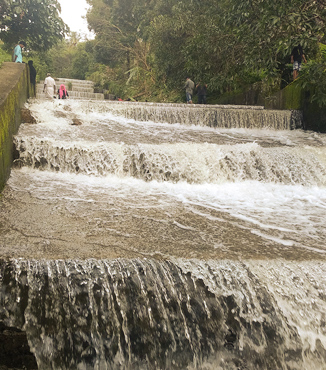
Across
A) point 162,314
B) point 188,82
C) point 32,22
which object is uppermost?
point 32,22

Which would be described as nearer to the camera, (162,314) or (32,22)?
(162,314)

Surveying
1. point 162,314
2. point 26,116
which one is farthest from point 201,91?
point 162,314

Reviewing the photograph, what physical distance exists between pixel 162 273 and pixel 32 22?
15866 mm

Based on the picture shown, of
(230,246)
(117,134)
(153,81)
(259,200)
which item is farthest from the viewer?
(153,81)

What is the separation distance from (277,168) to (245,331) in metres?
4.48

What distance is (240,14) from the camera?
23.1 ft

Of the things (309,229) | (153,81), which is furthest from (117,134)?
→ (153,81)

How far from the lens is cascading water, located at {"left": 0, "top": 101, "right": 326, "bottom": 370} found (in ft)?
8.46

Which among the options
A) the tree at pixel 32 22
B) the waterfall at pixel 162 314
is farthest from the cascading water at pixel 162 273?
the tree at pixel 32 22

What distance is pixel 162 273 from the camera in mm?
2826

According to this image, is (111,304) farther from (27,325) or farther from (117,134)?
(117,134)

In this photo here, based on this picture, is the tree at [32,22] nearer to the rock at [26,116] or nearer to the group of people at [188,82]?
the group of people at [188,82]

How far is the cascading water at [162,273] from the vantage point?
258 cm

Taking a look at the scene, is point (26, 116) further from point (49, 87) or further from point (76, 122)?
point (49, 87)
